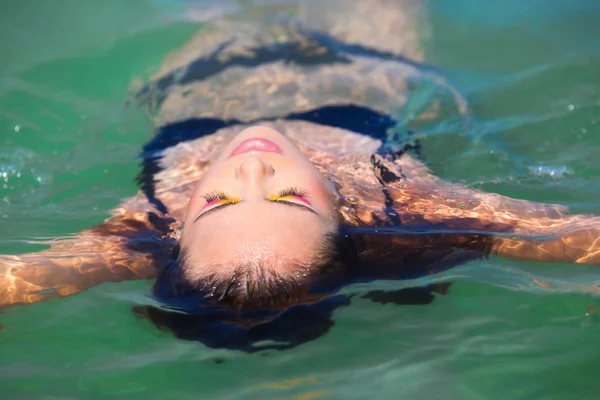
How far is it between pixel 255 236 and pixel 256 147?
0.88m

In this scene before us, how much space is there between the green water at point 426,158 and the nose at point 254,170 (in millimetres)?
843

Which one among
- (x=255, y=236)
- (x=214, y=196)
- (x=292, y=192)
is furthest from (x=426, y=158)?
(x=255, y=236)

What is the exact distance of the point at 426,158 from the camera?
4781 mm

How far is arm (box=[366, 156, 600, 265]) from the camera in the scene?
3.34 m

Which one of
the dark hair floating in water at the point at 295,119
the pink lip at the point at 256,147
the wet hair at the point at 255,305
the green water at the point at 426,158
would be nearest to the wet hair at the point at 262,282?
the wet hair at the point at 255,305

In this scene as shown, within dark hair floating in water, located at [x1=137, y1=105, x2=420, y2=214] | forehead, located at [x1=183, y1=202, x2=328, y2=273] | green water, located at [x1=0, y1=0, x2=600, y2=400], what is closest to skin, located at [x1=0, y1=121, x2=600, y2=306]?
forehead, located at [x1=183, y1=202, x2=328, y2=273]

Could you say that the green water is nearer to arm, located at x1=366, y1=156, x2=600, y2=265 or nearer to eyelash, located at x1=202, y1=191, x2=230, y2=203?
arm, located at x1=366, y1=156, x2=600, y2=265

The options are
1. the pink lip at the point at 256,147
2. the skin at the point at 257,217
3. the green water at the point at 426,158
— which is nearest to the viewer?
the green water at the point at 426,158

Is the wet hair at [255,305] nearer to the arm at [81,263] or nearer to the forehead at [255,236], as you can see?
the forehead at [255,236]

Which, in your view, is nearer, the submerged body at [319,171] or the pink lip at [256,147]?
the submerged body at [319,171]

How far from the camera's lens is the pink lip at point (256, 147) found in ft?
11.3

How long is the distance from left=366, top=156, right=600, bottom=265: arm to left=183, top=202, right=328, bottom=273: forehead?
0.97 metres

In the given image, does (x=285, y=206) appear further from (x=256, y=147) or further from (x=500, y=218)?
(x=500, y=218)

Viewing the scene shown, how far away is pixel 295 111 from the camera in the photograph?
5008 mm
